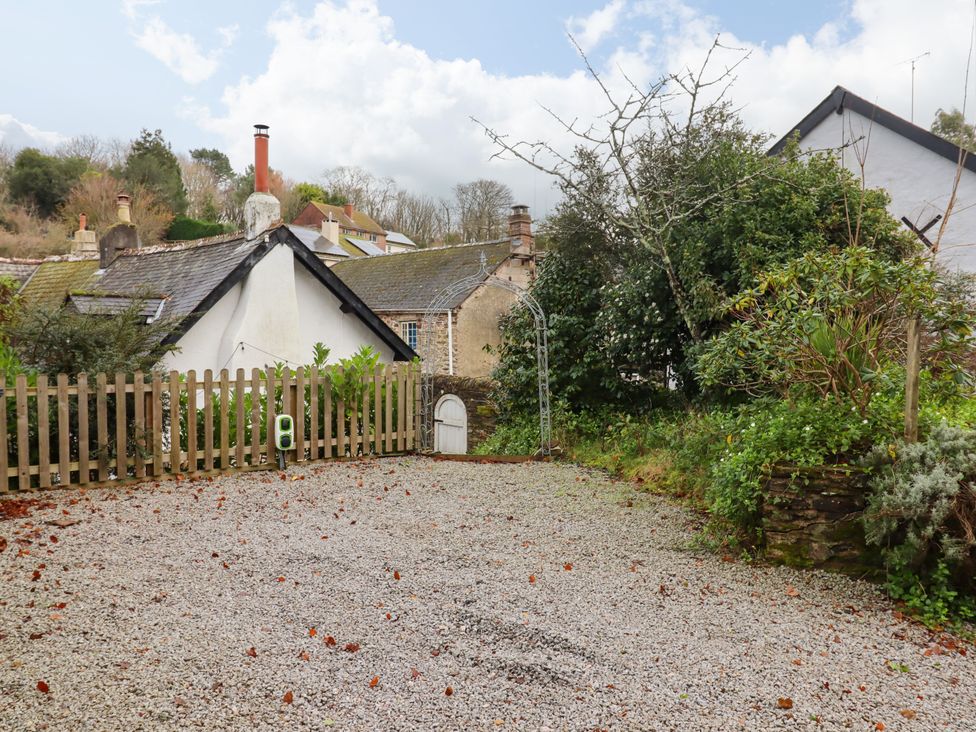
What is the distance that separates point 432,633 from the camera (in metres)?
4.21

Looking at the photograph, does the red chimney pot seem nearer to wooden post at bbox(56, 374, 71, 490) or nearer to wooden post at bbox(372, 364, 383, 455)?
wooden post at bbox(372, 364, 383, 455)

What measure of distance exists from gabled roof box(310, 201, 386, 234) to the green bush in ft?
171

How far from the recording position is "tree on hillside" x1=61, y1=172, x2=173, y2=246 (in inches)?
1499

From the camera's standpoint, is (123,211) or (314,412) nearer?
(314,412)

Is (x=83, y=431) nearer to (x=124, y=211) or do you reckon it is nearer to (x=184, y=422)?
(x=184, y=422)

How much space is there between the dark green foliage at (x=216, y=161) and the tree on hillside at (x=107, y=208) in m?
20.3

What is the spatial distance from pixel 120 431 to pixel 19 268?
16106 mm

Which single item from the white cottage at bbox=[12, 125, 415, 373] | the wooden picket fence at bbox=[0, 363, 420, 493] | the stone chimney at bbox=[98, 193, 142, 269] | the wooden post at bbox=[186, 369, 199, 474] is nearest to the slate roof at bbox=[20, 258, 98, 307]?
the stone chimney at bbox=[98, 193, 142, 269]

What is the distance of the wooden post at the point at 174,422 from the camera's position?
8.45m

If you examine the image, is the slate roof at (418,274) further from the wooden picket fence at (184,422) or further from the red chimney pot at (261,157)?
the wooden picket fence at (184,422)

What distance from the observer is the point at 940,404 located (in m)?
6.19

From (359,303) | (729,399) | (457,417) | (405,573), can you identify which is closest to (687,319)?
(729,399)

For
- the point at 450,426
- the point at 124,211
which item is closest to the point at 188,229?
the point at 124,211

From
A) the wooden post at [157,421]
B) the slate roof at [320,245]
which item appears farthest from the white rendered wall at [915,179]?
the slate roof at [320,245]
